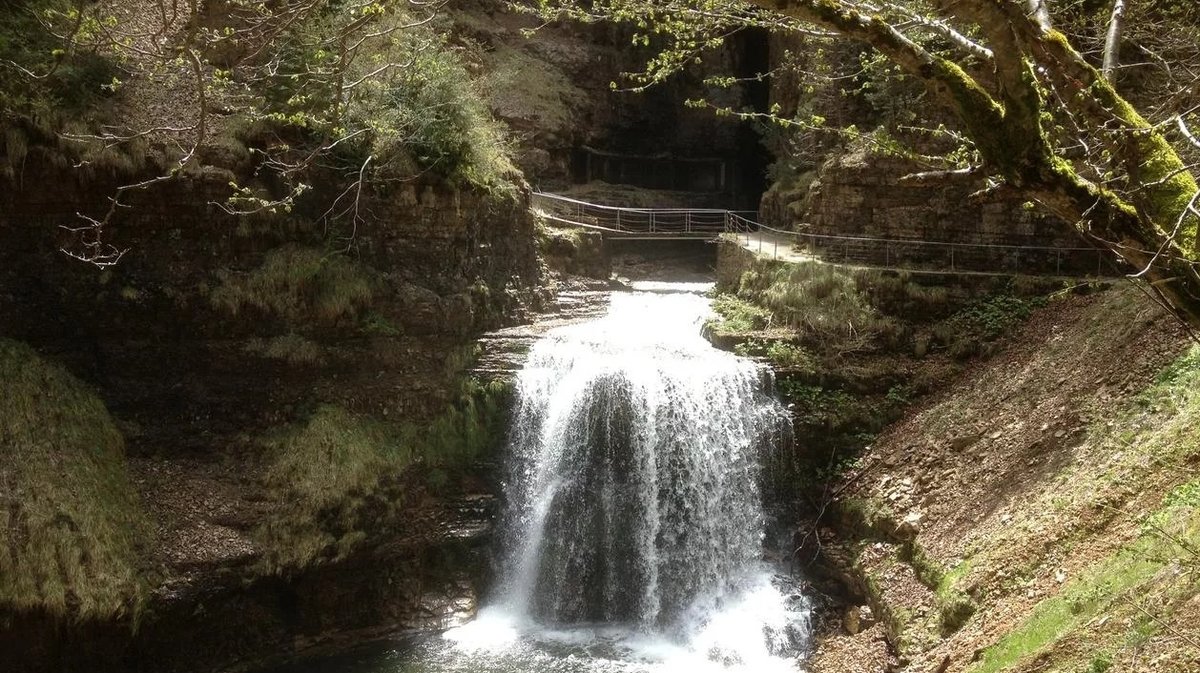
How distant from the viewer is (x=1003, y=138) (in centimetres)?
545

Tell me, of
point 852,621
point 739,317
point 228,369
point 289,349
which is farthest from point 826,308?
point 228,369

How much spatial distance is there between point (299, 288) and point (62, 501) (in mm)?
4859

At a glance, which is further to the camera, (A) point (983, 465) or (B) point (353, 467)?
Result: (B) point (353, 467)

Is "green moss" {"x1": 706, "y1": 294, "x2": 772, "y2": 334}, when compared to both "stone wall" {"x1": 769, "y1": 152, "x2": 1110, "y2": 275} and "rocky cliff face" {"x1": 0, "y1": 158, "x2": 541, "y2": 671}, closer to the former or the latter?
"stone wall" {"x1": 769, "y1": 152, "x2": 1110, "y2": 275}

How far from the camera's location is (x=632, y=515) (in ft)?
47.1

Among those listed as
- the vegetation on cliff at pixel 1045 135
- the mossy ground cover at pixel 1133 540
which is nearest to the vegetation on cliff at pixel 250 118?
the vegetation on cliff at pixel 1045 135

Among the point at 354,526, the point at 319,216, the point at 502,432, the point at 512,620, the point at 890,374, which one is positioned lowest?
the point at 512,620

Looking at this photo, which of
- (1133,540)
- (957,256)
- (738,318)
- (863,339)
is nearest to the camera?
(1133,540)

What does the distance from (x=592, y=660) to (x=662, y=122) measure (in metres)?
20.1

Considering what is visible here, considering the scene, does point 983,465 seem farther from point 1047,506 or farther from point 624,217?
point 624,217

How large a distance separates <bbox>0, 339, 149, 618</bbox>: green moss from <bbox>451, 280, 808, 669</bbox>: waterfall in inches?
202

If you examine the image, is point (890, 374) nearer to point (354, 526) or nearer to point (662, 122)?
point (354, 526)

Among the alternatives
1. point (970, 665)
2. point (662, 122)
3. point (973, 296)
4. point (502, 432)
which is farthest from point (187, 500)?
point (662, 122)

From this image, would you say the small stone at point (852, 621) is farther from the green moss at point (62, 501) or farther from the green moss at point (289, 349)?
the green moss at point (62, 501)
